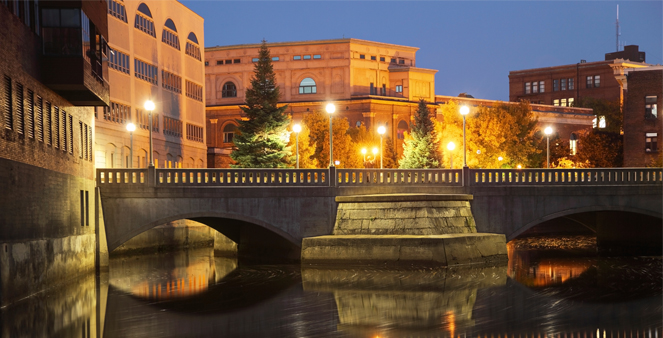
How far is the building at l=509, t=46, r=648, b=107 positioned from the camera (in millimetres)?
140000

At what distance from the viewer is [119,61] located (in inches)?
2195

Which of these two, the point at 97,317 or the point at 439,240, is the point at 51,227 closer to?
the point at 97,317

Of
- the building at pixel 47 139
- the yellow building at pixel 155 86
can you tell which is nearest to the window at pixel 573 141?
the yellow building at pixel 155 86

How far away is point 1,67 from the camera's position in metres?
24.9

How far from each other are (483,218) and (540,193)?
9.96 ft

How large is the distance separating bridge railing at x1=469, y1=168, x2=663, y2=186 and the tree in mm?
18867

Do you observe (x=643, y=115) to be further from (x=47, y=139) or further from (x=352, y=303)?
(x=47, y=139)

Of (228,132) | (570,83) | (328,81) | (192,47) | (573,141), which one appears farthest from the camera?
(570,83)

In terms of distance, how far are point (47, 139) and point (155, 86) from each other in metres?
33.1

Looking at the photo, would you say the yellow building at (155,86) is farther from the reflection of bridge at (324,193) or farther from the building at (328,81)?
the building at (328,81)

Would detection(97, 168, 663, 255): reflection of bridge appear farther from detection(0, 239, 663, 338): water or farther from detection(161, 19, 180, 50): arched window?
detection(161, 19, 180, 50): arched window

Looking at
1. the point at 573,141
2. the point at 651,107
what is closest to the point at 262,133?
the point at 651,107

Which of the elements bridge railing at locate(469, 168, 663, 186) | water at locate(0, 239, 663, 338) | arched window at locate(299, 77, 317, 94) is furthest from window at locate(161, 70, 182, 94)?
arched window at locate(299, 77, 317, 94)

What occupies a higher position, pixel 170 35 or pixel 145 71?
pixel 170 35
